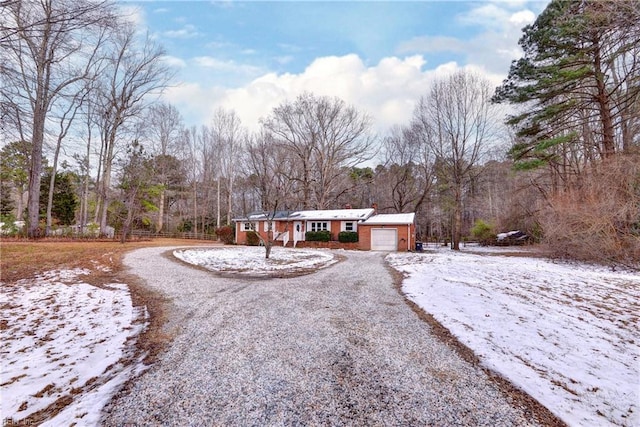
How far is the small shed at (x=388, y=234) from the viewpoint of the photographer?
18.8 m

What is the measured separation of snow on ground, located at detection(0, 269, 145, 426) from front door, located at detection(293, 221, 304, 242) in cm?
1535

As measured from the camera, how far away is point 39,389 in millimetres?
2816

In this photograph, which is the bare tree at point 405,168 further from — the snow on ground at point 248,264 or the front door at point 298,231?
the snow on ground at point 248,264

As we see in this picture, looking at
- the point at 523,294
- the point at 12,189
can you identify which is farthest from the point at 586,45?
the point at 12,189

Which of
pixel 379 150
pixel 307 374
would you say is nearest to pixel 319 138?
pixel 379 150

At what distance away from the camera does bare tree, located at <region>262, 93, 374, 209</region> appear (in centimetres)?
2691

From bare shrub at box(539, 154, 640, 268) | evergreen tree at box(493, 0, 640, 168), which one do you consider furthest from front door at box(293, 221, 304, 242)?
bare shrub at box(539, 154, 640, 268)

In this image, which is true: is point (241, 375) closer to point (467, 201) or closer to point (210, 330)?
point (210, 330)

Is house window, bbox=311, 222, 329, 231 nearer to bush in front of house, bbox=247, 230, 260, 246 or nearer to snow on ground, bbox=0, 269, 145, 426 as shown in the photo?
bush in front of house, bbox=247, 230, 260, 246

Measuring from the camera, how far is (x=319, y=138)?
27.7 metres

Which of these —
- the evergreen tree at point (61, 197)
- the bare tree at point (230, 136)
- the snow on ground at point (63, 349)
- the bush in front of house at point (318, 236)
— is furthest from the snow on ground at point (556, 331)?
the evergreen tree at point (61, 197)

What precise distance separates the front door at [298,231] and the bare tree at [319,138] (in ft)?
15.8

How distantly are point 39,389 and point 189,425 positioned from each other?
5.97 feet

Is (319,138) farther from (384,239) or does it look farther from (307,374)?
(307,374)
